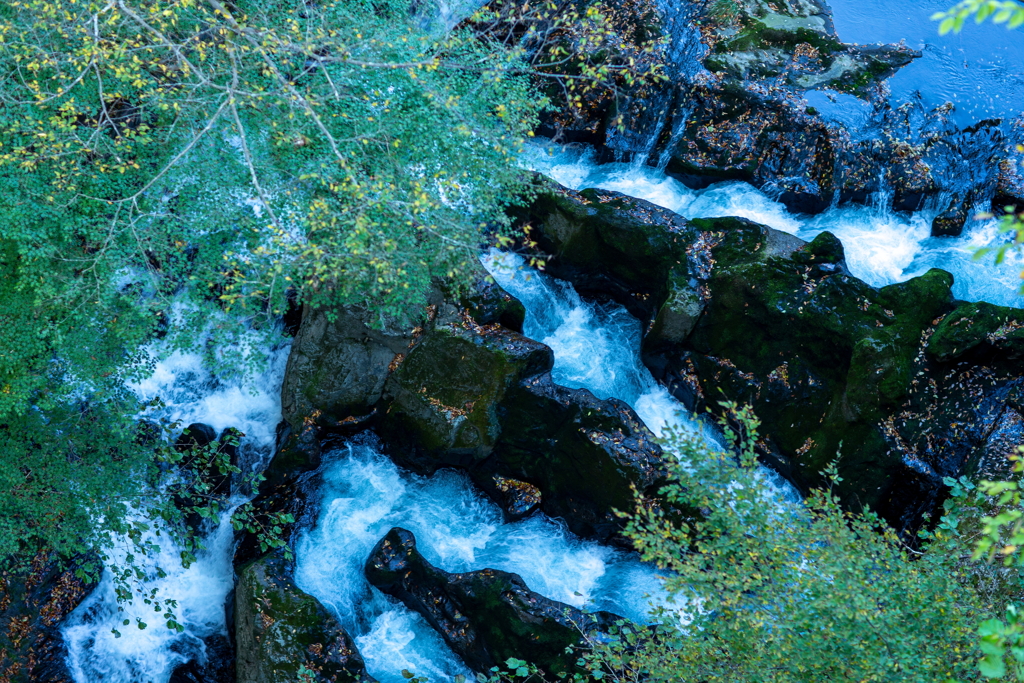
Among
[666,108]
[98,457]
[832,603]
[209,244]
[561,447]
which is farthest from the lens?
[666,108]

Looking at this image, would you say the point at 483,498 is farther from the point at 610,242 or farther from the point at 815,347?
the point at 815,347

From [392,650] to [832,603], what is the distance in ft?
25.3

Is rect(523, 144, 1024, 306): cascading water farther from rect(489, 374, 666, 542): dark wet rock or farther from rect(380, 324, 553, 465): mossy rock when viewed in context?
rect(489, 374, 666, 542): dark wet rock

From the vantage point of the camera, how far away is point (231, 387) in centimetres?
1360

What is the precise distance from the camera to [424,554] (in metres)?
12.3

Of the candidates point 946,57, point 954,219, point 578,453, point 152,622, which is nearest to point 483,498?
point 578,453

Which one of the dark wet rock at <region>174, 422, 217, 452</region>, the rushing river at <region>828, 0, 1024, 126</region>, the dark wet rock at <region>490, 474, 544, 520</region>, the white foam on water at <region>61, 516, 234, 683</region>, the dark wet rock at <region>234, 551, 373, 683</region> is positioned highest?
the rushing river at <region>828, 0, 1024, 126</region>

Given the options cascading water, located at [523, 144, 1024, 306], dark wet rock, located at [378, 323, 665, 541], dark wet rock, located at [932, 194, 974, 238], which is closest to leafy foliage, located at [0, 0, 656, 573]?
dark wet rock, located at [378, 323, 665, 541]

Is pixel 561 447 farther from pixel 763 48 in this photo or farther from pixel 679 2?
pixel 679 2

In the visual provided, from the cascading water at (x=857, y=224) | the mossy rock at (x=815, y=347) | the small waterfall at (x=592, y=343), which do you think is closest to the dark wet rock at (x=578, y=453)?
the small waterfall at (x=592, y=343)

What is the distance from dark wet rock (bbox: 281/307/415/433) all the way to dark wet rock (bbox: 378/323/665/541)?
455 mm

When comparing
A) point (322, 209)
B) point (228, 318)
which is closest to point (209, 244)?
point (228, 318)

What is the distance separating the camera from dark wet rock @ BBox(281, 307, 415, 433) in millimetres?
13023

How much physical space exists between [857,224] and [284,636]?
13.9 meters
